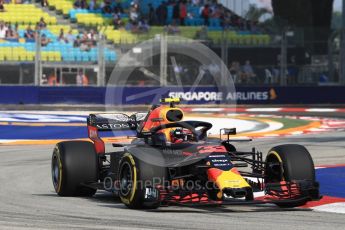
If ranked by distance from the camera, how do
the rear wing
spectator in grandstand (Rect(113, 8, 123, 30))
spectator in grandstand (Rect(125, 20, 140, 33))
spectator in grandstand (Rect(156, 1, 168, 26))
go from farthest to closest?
spectator in grandstand (Rect(156, 1, 168, 26))
spectator in grandstand (Rect(113, 8, 123, 30))
spectator in grandstand (Rect(125, 20, 140, 33))
the rear wing

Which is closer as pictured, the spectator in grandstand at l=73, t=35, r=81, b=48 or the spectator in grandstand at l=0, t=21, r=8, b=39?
the spectator in grandstand at l=73, t=35, r=81, b=48

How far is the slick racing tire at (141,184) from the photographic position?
9.95m

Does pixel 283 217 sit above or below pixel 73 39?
below

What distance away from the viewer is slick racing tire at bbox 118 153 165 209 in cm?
995

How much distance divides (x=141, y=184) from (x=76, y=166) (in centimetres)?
179

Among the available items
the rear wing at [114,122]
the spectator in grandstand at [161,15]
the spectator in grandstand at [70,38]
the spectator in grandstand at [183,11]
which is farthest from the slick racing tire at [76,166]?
the spectator in grandstand at [183,11]

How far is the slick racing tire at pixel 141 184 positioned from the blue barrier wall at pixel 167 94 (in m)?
23.8

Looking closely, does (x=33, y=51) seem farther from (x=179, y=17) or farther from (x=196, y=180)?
(x=196, y=180)

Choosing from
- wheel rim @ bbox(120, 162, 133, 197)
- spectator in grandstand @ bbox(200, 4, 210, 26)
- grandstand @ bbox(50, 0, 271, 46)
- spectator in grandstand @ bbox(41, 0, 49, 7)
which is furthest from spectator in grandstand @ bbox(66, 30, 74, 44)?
wheel rim @ bbox(120, 162, 133, 197)

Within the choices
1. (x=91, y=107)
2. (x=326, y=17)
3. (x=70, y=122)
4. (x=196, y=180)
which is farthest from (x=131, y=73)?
(x=196, y=180)

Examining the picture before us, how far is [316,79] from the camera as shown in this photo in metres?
35.3

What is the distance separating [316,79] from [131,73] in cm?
751

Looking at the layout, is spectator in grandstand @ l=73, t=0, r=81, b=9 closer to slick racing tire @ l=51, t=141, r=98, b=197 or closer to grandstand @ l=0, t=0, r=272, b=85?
grandstand @ l=0, t=0, r=272, b=85

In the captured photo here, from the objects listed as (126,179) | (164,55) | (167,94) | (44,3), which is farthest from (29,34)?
(126,179)
